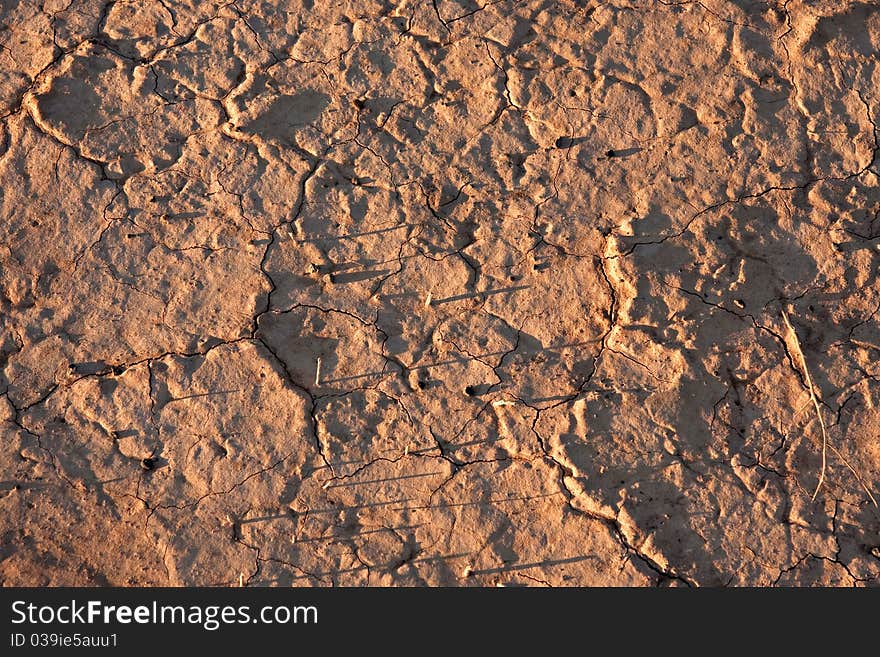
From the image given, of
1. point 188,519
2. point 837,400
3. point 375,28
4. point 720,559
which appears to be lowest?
point 720,559

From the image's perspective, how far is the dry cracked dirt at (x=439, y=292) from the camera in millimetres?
3309

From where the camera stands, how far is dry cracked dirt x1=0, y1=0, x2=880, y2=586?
130 inches

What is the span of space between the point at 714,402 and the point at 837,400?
0.54 metres

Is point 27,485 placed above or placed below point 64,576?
above

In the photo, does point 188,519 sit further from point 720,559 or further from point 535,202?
point 720,559

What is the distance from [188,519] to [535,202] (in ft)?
6.80

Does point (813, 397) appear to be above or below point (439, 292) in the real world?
below

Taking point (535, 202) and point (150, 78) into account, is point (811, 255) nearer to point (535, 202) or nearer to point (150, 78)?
point (535, 202)

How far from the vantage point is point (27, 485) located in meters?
3.37

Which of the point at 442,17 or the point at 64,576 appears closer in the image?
the point at 64,576

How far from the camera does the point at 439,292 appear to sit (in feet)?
11.2

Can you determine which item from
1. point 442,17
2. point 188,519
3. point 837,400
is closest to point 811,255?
point 837,400

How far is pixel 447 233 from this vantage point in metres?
3.45

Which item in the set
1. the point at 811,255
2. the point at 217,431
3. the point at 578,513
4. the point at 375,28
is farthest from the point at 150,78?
the point at 811,255
